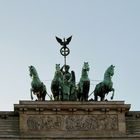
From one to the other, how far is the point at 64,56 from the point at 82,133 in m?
4.45

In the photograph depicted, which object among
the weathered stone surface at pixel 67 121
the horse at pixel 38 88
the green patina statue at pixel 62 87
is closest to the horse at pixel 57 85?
the green patina statue at pixel 62 87

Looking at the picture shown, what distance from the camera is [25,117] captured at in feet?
132

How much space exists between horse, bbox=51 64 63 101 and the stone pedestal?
849 mm

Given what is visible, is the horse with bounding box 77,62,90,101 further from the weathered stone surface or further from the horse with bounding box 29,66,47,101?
the horse with bounding box 29,66,47,101

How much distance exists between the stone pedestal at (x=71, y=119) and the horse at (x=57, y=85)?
0.85 m

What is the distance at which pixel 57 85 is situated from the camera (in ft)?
135

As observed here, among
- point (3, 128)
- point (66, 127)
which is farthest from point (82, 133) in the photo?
point (3, 128)

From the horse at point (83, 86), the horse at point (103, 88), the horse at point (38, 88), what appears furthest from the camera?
the horse at point (103, 88)

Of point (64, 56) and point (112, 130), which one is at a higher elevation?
point (64, 56)

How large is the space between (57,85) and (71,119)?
1.73m

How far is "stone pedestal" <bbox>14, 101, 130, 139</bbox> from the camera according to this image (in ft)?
132

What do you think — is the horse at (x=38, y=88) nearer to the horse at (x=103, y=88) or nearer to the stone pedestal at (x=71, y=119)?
the stone pedestal at (x=71, y=119)

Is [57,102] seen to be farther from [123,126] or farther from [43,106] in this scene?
[123,126]

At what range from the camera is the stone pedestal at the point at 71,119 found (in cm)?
4028
